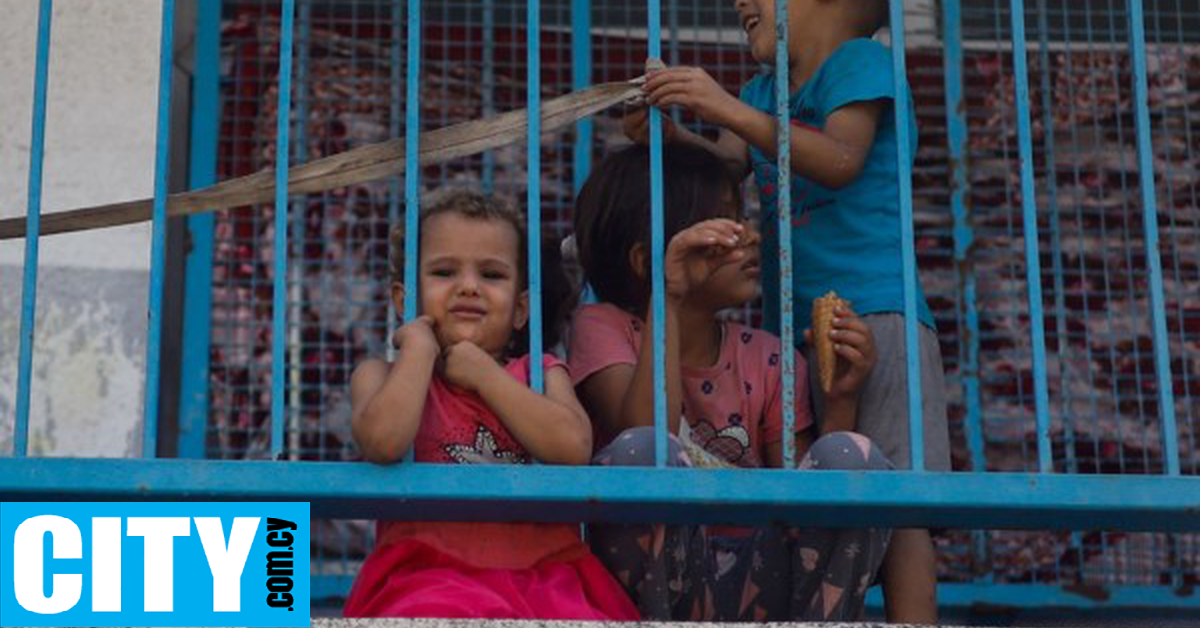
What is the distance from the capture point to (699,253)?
10.5ft

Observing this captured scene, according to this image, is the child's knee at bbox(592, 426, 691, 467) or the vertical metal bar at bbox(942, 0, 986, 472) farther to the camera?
the vertical metal bar at bbox(942, 0, 986, 472)

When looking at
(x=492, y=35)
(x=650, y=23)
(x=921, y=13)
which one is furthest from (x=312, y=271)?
(x=650, y=23)

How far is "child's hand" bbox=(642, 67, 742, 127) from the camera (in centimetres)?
322

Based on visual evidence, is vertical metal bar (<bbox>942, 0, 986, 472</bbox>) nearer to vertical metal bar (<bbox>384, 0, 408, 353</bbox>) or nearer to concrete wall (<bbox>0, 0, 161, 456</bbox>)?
vertical metal bar (<bbox>384, 0, 408, 353</bbox>)

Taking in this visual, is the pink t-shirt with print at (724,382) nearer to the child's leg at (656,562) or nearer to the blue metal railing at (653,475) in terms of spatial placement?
the child's leg at (656,562)

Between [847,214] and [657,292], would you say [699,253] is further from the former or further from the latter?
[847,214]

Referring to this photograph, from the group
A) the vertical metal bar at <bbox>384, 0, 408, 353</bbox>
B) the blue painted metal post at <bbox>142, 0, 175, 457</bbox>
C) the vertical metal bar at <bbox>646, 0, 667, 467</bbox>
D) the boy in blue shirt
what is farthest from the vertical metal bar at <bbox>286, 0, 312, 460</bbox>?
the vertical metal bar at <bbox>646, 0, 667, 467</bbox>

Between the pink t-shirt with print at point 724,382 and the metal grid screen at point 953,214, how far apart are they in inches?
68.0

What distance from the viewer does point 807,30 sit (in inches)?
156

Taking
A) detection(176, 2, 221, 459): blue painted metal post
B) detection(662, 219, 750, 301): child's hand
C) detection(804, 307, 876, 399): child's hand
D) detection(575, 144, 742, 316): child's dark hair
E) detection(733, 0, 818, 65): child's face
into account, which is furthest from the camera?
detection(176, 2, 221, 459): blue painted metal post

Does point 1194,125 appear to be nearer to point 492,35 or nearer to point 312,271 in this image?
point 492,35

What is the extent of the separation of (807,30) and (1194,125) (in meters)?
2.05

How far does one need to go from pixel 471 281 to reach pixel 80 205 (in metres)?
1.84

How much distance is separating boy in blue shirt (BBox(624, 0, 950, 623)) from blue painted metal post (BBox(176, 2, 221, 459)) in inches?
67.7
